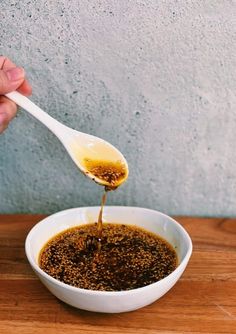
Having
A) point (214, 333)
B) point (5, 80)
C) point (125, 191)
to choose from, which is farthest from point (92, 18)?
point (214, 333)

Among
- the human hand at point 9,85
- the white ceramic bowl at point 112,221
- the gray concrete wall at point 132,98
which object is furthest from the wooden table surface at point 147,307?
the human hand at point 9,85

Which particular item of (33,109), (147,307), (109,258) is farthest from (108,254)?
(33,109)

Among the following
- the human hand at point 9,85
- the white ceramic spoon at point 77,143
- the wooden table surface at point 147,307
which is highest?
the human hand at point 9,85

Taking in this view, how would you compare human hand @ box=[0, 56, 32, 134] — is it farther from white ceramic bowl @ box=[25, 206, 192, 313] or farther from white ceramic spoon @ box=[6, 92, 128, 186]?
white ceramic bowl @ box=[25, 206, 192, 313]

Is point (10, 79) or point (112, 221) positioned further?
point (112, 221)

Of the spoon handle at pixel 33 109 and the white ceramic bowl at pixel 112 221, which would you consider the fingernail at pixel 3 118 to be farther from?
the white ceramic bowl at pixel 112 221

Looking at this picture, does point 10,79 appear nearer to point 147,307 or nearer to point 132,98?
point 132,98
